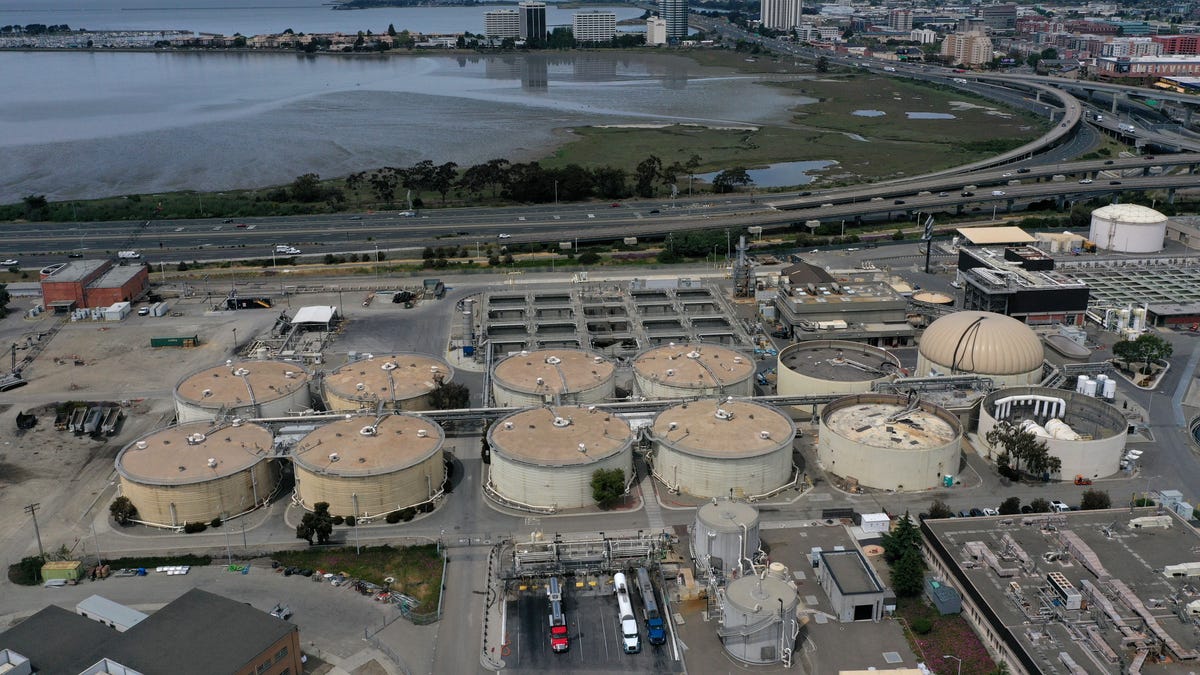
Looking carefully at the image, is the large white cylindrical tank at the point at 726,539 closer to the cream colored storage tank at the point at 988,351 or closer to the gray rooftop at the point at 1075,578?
the gray rooftop at the point at 1075,578

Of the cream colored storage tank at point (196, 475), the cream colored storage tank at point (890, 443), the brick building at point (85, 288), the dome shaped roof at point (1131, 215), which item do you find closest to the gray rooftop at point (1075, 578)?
the cream colored storage tank at point (890, 443)

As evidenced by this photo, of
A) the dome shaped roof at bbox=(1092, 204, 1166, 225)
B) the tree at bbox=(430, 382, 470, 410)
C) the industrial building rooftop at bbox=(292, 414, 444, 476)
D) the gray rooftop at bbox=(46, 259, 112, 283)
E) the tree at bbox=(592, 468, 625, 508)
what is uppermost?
the dome shaped roof at bbox=(1092, 204, 1166, 225)

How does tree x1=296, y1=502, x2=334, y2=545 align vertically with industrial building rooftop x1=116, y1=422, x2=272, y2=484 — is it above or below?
below

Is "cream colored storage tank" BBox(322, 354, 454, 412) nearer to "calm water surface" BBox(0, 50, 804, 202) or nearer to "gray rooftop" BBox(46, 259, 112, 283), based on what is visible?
"gray rooftop" BBox(46, 259, 112, 283)

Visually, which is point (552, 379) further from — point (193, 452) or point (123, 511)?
→ point (123, 511)

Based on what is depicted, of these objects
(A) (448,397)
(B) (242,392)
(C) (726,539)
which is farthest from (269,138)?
(C) (726,539)

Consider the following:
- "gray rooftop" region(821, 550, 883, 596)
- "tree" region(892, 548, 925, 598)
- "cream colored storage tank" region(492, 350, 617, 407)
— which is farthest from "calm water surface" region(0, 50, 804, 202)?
"tree" region(892, 548, 925, 598)
